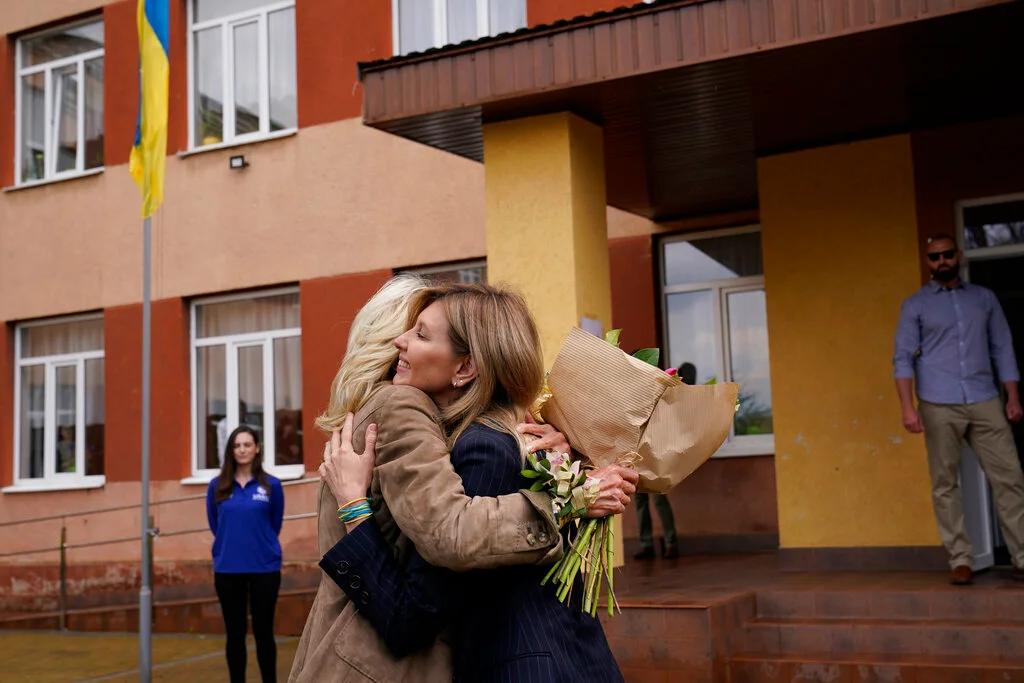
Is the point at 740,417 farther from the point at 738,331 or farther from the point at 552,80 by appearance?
the point at 552,80

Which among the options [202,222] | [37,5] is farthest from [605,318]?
[37,5]

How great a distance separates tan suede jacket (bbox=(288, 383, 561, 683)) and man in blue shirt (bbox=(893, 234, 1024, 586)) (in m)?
5.67

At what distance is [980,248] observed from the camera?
859 centimetres

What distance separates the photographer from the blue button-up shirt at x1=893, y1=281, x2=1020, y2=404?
7.44m

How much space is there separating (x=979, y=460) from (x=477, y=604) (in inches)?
231

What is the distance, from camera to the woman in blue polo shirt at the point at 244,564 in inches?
293

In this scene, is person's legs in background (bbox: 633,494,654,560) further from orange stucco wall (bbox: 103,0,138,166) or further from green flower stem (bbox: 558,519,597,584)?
green flower stem (bbox: 558,519,597,584)

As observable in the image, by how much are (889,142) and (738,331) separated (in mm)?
2801

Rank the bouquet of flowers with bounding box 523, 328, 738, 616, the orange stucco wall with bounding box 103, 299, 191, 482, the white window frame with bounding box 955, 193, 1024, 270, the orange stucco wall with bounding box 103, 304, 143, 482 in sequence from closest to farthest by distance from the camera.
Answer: the bouquet of flowers with bounding box 523, 328, 738, 616, the white window frame with bounding box 955, 193, 1024, 270, the orange stucco wall with bounding box 103, 299, 191, 482, the orange stucco wall with bounding box 103, 304, 143, 482

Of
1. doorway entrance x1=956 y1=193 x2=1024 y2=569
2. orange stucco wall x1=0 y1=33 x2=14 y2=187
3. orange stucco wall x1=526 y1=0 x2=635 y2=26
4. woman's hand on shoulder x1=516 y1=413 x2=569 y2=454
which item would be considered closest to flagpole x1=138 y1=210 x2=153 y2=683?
orange stucco wall x1=526 y1=0 x2=635 y2=26

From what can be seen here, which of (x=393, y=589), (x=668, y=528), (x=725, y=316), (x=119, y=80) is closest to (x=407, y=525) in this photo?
(x=393, y=589)

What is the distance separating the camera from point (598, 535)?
102 inches

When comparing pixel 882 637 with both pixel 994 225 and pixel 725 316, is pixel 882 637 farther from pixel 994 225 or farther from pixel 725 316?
pixel 725 316

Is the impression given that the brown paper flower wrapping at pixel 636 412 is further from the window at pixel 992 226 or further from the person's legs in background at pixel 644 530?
the person's legs in background at pixel 644 530
